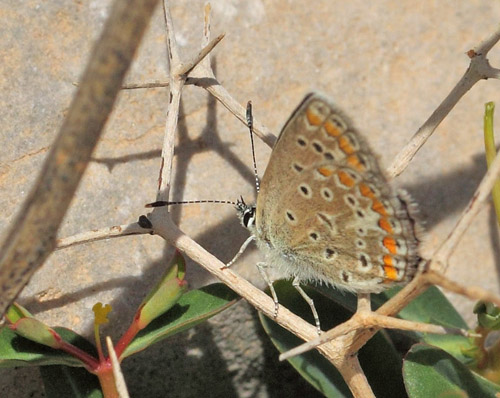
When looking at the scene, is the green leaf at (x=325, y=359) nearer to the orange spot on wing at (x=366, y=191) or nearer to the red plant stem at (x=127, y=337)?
the red plant stem at (x=127, y=337)

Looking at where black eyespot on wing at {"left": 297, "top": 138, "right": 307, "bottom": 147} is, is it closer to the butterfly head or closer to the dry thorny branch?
the dry thorny branch

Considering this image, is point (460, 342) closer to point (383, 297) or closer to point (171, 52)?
point (383, 297)

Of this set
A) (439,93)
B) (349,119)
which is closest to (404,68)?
(439,93)

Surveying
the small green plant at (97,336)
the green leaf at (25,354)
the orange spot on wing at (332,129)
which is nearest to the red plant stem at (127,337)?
the small green plant at (97,336)

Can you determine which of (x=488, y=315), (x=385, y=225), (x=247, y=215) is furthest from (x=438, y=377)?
(x=247, y=215)

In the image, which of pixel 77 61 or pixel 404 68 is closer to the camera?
pixel 77 61

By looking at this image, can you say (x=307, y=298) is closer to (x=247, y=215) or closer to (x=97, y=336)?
(x=247, y=215)
